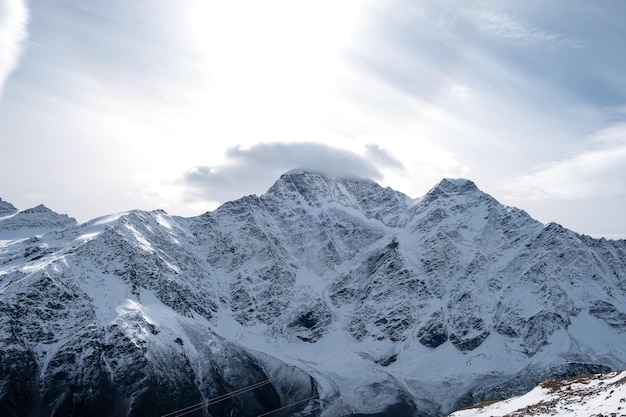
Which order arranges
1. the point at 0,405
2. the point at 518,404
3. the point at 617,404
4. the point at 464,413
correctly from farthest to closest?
the point at 0,405, the point at 464,413, the point at 518,404, the point at 617,404

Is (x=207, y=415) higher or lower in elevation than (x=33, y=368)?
lower

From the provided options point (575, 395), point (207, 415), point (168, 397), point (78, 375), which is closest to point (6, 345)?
point (78, 375)

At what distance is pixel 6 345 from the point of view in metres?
197

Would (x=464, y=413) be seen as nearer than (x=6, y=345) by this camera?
Yes

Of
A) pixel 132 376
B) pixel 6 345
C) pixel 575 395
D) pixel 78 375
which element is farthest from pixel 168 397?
pixel 575 395

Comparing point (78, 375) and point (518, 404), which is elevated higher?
point (78, 375)

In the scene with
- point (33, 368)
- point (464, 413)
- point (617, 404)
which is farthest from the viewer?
point (33, 368)

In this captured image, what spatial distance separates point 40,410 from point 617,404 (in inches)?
7641

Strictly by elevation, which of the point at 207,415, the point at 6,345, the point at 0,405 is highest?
the point at 6,345

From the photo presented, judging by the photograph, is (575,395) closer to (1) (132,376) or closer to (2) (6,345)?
(1) (132,376)

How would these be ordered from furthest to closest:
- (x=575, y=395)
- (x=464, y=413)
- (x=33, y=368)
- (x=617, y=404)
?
(x=33, y=368)
(x=464, y=413)
(x=575, y=395)
(x=617, y=404)

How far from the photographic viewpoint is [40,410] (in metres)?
186

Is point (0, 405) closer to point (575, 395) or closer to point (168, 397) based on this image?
point (168, 397)

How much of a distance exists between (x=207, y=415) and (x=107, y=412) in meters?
34.5
